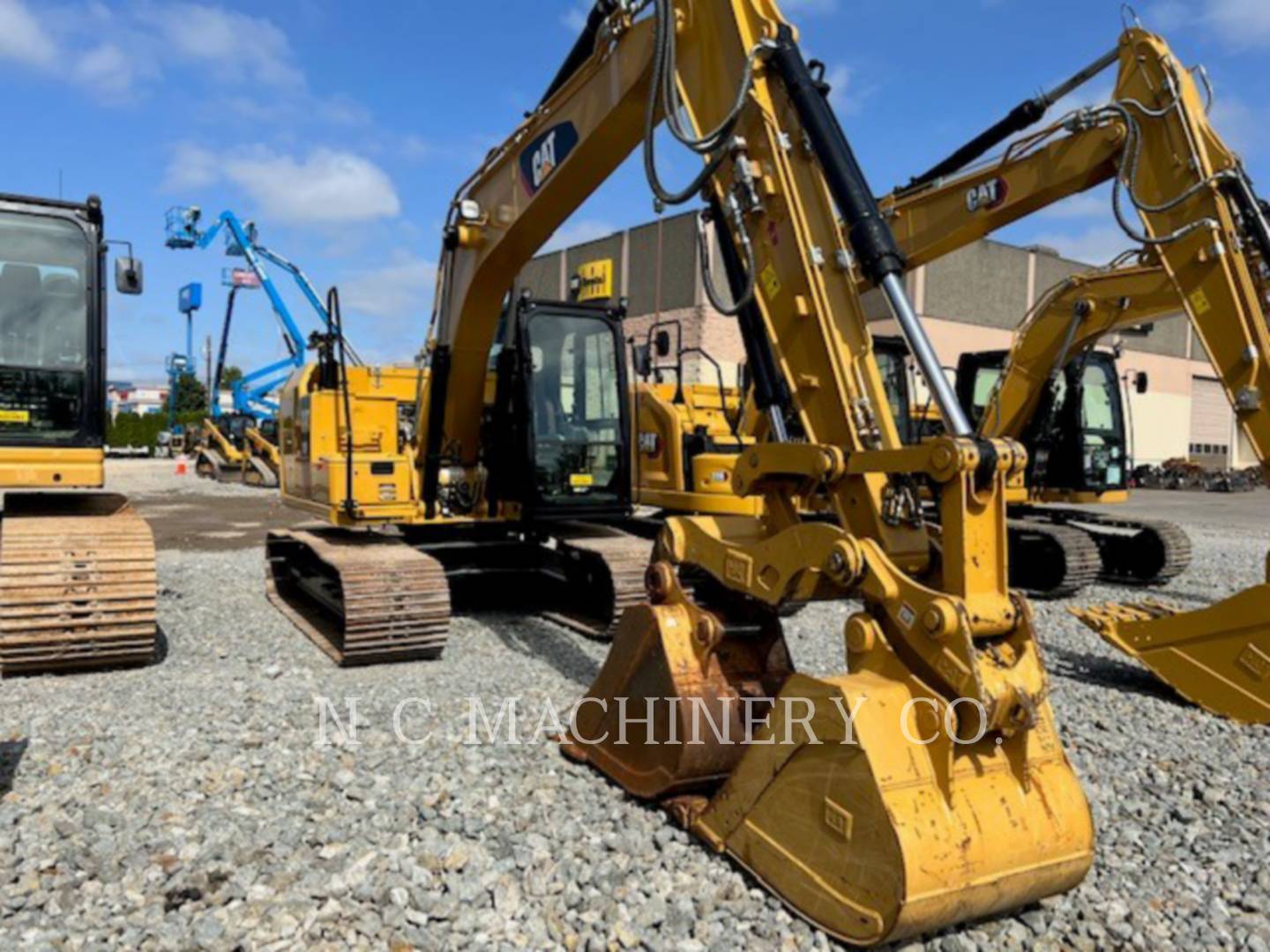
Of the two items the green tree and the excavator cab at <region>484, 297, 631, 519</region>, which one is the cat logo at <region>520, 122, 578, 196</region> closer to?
the excavator cab at <region>484, 297, 631, 519</region>

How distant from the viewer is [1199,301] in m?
6.51

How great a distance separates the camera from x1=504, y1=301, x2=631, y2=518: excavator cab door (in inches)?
292

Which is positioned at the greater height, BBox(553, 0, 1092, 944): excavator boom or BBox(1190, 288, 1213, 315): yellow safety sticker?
BBox(1190, 288, 1213, 315): yellow safety sticker

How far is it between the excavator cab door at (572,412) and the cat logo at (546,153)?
134cm

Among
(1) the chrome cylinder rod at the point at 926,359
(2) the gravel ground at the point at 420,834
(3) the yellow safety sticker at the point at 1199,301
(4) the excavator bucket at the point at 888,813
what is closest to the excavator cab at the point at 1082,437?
(3) the yellow safety sticker at the point at 1199,301

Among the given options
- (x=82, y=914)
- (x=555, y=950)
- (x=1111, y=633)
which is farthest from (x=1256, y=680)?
(x=82, y=914)

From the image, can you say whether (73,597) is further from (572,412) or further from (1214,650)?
(1214,650)

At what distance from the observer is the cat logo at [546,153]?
5.82 metres

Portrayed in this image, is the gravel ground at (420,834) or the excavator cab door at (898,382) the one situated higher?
the excavator cab door at (898,382)

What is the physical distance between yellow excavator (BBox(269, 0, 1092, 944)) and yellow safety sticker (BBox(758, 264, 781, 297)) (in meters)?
0.01

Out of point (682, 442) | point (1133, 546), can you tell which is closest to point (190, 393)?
point (682, 442)

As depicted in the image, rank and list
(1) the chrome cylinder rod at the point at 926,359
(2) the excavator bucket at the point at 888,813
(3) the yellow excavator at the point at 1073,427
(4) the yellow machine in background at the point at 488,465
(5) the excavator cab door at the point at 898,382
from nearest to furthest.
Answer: (2) the excavator bucket at the point at 888,813, (1) the chrome cylinder rod at the point at 926,359, (4) the yellow machine in background at the point at 488,465, (3) the yellow excavator at the point at 1073,427, (5) the excavator cab door at the point at 898,382

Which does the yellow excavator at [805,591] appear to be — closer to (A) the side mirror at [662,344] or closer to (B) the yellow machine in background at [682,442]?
(A) the side mirror at [662,344]

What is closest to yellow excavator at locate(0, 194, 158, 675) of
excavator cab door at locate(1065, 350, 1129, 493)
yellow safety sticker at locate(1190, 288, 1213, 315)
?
yellow safety sticker at locate(1190, 288, 1213, 315)
